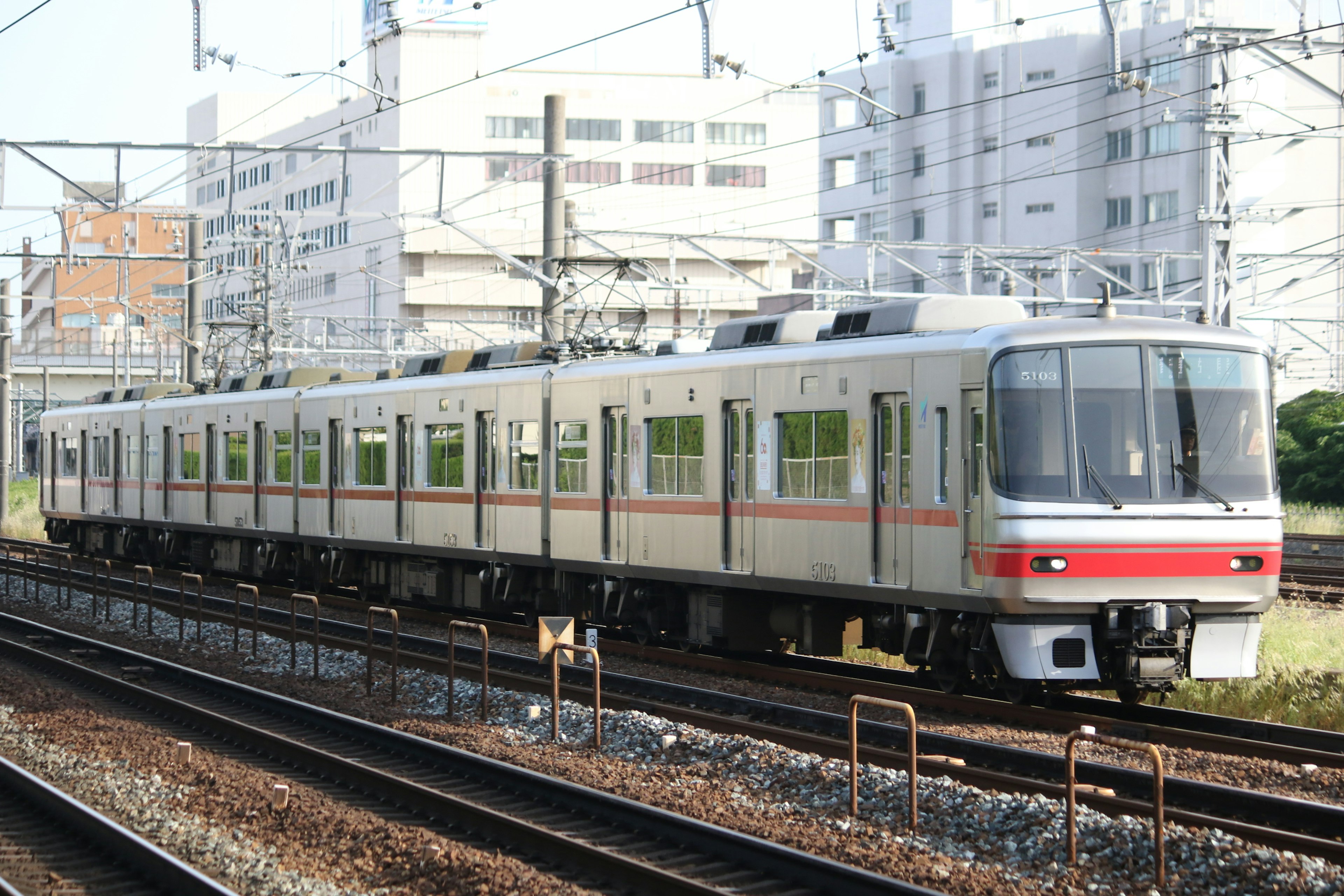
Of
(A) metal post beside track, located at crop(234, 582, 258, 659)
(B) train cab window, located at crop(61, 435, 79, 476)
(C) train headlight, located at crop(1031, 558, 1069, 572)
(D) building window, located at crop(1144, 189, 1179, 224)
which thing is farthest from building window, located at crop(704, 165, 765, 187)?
(C) train headlight, located at crop(1031, 558, 1069, 572)

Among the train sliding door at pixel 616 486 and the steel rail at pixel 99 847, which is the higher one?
the train sliding door at pixel 616 486

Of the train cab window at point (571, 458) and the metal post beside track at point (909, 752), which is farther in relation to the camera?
the train cab window at point (571, 458)

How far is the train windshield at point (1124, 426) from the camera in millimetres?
11867

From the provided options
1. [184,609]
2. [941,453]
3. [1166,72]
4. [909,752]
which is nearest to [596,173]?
[1166,72]

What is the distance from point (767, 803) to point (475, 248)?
7061cm

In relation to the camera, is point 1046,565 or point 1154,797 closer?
point 1154,797

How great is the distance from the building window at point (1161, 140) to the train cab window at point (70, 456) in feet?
135

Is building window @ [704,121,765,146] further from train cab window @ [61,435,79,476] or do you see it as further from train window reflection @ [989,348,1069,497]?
train window reflection @ [989,348,1069,497]

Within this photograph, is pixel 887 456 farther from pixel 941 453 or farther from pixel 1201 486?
pixel 1201 486

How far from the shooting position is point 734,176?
85875 mm

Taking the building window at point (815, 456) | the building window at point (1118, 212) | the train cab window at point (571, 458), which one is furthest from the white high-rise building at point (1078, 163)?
the building window at point (815, 456)

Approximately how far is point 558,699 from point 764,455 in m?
3.28

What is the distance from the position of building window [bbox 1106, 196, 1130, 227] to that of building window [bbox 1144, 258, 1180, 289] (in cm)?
192

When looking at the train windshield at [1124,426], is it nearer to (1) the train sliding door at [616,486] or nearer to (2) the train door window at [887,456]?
(2) the train door window at [887,456]
